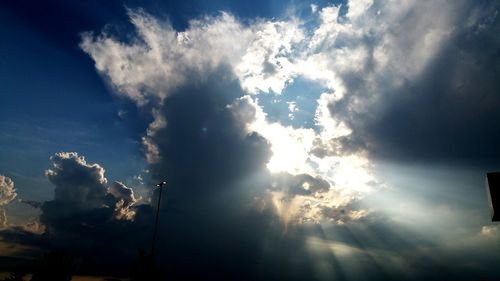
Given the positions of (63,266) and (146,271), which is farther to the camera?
(63,266)

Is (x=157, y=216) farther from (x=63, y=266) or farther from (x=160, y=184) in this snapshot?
(x=63, y=266)

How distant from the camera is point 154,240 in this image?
159 ft

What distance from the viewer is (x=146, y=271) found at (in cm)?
4494

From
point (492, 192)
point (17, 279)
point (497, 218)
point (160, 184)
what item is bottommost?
point (17, 279)

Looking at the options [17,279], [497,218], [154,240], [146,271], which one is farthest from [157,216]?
[497,218]

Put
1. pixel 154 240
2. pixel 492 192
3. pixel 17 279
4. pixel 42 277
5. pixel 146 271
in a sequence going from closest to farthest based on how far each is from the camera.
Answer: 1. pixel 492 192
2. pixel 146 271
3. pixel 154 240
4. pixel 42 277
5. pixel 17 279

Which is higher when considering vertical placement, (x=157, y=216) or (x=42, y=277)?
(x=157, y=216)

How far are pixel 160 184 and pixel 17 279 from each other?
48288mm

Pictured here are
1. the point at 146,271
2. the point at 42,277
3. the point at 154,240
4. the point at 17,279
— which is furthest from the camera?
the point at 17,279

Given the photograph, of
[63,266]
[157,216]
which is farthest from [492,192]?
[63,266]

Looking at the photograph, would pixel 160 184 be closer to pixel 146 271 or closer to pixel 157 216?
pixel 157 216

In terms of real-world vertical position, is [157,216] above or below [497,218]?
above

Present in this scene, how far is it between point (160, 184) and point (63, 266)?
2244cm

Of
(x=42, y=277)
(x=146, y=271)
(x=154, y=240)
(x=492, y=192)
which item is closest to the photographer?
(x=492, y=192)
